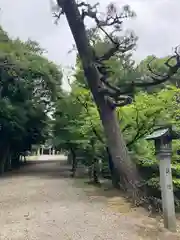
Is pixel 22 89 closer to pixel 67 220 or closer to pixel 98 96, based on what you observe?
pixel 98 96

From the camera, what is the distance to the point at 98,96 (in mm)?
9000

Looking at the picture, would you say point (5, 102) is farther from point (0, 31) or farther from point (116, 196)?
point (116, 196)

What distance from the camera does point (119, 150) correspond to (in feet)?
29.1

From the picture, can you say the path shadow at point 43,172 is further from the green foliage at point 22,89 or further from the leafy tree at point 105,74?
the leafy tree at point 105,74

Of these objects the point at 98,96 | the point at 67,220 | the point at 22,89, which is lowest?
the point at 67,220

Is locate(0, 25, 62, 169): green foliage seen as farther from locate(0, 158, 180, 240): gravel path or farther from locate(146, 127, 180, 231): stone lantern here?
locate(146, 127, 180, 231): stone lantern

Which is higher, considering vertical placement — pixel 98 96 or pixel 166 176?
pixel 98 96

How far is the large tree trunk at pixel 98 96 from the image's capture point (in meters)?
8.88

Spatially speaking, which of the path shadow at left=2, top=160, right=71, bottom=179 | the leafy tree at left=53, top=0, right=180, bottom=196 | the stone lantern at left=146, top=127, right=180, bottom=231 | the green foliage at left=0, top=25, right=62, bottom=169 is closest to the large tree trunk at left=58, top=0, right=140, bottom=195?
the leafy tree at left=53, top=0, right=180, bottom=196

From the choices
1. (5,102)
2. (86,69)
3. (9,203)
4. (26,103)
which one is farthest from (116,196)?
(26,103)

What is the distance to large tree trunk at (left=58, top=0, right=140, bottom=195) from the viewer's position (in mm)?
8875

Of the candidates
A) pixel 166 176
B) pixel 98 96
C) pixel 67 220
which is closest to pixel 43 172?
pixel 98 96

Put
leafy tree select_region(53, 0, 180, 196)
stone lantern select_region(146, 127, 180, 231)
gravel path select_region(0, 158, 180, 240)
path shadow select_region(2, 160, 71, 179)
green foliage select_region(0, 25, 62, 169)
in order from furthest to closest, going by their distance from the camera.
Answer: path shadow select_region(2, 160, 71, 179)
green foliage select_region(0, 25, 62, 169)
leafy tree select_region(53, 0, 180, 196)
stone lantern select_region(146, 127, 180, 231)
gravel path select_region(0, 158, 180, 240)

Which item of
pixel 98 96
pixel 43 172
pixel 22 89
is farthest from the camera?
pixel 43 172
